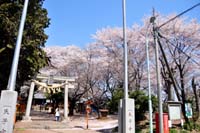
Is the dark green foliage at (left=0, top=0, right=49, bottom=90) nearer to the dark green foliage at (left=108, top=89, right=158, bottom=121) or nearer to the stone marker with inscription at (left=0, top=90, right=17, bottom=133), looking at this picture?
the dark green foliage at (left=108, top=89, right=158, bottom=121)

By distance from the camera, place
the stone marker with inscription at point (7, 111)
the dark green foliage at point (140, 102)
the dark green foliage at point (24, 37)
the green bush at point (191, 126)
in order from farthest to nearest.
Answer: the dark green foliage at point (140, 102) < the green bush at point (191, 126) < the dark green foliage at point (24, 37) < the stone marker with inscription at point (7, 111)

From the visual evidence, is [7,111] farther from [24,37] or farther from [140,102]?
[140,102]

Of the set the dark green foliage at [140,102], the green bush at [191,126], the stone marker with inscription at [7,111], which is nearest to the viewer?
the stone marker with inscription at [7,111]

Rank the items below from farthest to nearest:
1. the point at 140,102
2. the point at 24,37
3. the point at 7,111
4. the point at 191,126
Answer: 1. the point at 140,102
2. the point at 191,126
3. the point at 24,37
4. the point at 7,111

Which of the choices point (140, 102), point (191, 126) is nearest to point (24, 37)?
point (140, 102)

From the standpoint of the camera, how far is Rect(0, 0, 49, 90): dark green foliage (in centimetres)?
1366

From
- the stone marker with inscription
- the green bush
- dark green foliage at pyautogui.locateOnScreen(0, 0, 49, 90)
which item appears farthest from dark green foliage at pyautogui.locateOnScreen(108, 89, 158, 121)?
the stone marker with inscription

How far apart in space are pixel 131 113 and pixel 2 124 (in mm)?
3219

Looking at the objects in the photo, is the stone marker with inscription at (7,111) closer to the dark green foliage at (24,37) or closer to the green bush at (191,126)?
the dark green foliage at (24,37)

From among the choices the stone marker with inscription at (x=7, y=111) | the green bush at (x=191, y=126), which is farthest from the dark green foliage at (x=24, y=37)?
the green bush at (x=191, y=126)

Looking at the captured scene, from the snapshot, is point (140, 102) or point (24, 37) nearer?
point (24, 37)

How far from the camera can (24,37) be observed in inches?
558

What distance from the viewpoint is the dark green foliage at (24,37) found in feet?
44.8

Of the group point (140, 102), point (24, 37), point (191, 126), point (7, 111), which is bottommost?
point (191, 126)
